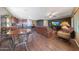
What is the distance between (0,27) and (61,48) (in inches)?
44.7

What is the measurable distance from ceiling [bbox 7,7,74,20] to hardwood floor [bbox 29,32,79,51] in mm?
351

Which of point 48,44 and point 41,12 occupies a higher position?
point 41,12

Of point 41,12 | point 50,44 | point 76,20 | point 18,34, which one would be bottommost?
point 50,44

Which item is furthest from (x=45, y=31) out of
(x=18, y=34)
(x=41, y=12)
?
(x=18, y=34)

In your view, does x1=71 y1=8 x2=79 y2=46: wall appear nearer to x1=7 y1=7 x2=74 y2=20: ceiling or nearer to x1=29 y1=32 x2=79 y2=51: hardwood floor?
x1=7 y1=7 x2=74 y2=20: ceiling

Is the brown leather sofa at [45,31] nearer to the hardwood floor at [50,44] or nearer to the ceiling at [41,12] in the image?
the hardwood floor at [50,44]

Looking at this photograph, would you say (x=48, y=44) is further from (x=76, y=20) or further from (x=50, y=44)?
(x=76, y=20)

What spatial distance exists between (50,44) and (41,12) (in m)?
0.59

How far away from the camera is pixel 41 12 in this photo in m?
2.70

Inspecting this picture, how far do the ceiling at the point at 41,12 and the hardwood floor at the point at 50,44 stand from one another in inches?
13.8

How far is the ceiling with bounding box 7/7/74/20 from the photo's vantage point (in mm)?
2670
